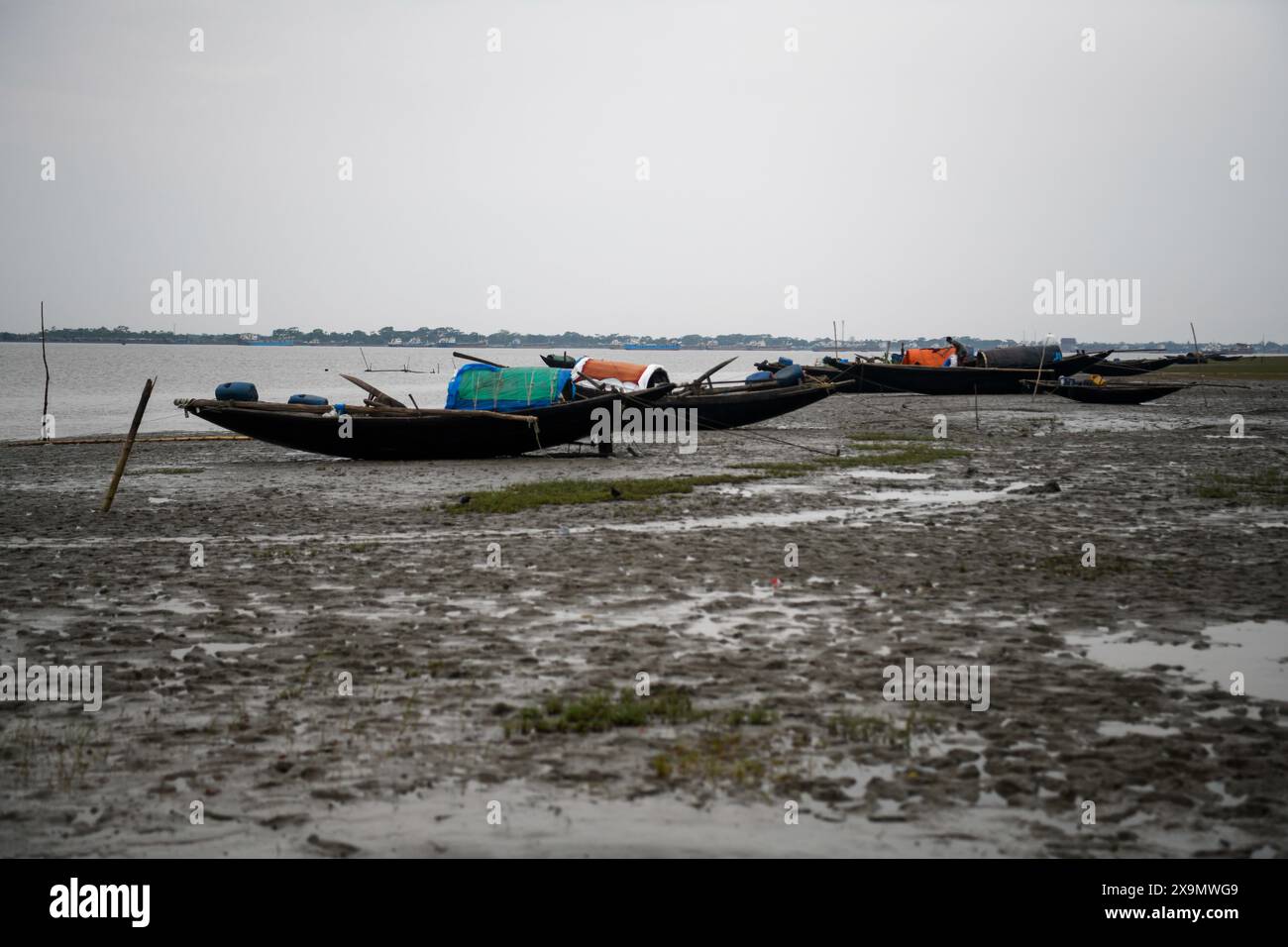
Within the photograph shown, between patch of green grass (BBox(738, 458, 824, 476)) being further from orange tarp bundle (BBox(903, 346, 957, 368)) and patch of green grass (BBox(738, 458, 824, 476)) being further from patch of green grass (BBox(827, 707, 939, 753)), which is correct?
orange tarp bundle (BBox(903, 346, 957, 368))

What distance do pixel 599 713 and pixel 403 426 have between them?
683 inches

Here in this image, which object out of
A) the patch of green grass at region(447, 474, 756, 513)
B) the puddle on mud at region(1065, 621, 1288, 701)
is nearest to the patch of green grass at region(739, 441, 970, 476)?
the patch of green grass at region(447, 474, 756, 513)

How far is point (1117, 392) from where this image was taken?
142ft

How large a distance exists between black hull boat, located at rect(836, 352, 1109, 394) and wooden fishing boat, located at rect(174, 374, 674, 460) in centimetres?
2685

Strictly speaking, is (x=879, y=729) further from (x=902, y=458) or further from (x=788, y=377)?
(x=788, y=377)

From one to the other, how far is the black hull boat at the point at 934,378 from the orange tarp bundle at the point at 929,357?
1152 mm

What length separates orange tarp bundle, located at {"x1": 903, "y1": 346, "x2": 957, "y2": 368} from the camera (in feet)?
168

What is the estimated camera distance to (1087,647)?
848 cm

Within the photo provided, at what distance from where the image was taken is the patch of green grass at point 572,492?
16594 millimetres

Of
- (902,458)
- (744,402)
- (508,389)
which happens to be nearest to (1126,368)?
(744,402)

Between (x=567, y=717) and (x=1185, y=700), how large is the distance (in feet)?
13.4
